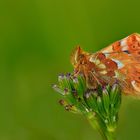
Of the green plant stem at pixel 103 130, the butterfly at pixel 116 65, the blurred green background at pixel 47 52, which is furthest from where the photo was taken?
the blurred green background at pixel 47 52

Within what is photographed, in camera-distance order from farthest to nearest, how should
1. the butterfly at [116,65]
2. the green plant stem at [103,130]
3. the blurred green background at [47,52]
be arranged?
the blurred green background at [47,52] < the butterfly at [116,65] < the green plant stem at [103,130]

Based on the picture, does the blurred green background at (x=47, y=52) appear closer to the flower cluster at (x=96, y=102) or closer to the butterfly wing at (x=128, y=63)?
the butterfly wing at (x=128, y=63)

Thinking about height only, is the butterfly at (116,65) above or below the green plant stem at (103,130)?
above

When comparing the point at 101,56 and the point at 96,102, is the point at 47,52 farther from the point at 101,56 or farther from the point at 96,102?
the point at 96,102

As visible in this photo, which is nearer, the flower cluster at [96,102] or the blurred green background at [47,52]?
the flower cluster at [96,102]

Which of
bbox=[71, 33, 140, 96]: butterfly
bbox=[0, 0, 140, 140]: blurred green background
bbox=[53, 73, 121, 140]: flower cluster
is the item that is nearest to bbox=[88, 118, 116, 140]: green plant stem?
bbox=[53, 73, 121, 140]: flower cluster

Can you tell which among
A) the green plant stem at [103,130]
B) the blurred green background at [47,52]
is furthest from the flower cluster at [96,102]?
the blurred green background at [47,52]

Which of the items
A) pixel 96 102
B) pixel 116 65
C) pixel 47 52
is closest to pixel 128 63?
pixel 116 65
